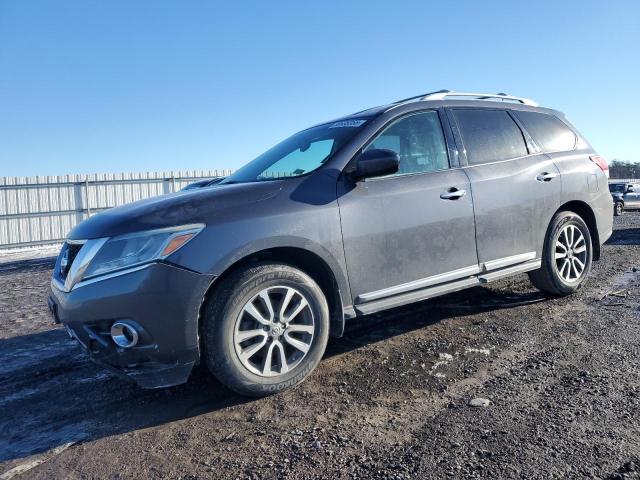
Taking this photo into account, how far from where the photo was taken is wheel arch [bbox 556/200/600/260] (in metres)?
4.93

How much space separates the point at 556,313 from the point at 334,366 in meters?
2.27

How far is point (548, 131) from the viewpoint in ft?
16.1

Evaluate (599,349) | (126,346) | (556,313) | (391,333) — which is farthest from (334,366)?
(556,313)

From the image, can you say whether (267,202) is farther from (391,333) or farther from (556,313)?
(556,313)

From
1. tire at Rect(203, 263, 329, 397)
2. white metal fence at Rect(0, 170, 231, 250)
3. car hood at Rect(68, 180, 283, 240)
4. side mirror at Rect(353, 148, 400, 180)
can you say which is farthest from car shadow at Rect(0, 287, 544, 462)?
white metal fence at Rect(0, 170, 231, 250)

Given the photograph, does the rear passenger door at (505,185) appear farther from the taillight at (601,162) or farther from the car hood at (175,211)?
the car hood at (175,211)

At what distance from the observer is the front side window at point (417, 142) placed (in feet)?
12.4

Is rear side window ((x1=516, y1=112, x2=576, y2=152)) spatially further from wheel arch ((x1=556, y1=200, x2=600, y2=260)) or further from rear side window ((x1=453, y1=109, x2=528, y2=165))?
wheel arch ((x1=556, y1=200, x2=600, y2=260))

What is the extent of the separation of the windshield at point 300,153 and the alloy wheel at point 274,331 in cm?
92

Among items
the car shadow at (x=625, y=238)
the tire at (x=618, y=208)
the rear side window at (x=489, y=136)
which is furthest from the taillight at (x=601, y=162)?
the tire at (x=618, y=208)

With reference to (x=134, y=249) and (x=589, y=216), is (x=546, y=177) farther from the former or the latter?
(x=134, y=249)

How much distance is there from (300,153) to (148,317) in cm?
194

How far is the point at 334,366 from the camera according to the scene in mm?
3453

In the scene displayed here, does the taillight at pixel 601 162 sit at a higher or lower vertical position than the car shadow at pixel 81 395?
higher
